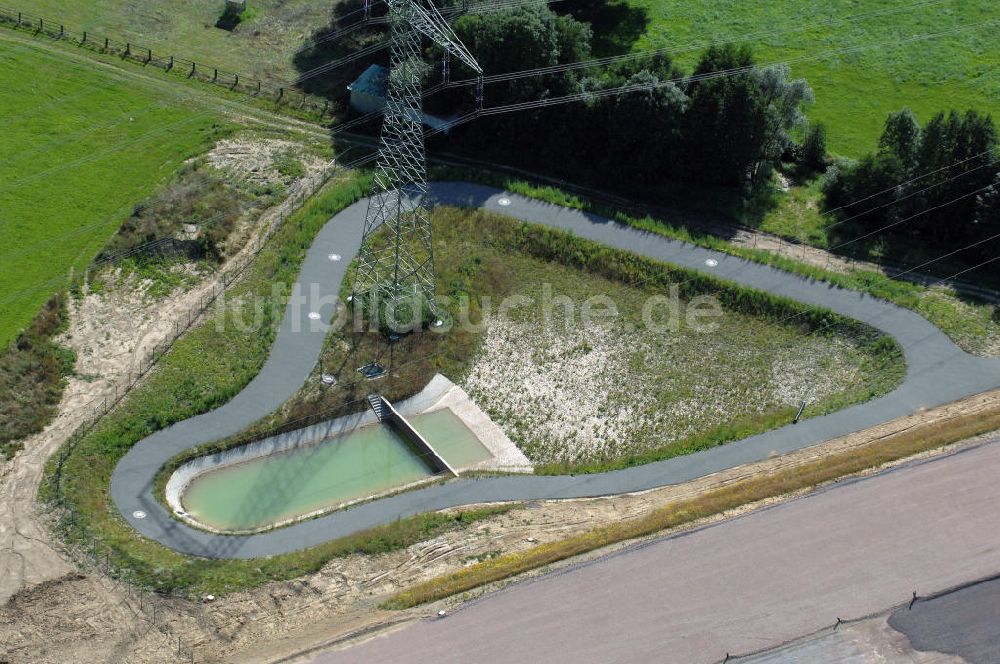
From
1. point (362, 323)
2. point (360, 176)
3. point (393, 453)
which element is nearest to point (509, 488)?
point (393, 453)

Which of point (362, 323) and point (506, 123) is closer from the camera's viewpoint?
point (362, 323)

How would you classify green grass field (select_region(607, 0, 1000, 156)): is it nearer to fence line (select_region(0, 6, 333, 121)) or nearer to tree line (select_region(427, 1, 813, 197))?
tree line (select_region(427, 1, 813, 197))

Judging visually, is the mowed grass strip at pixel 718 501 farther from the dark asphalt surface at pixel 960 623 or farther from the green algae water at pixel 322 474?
the green algae water at pixel 322 474

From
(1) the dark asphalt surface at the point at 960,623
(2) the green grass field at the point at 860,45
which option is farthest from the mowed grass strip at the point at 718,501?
(2) the green grass field at the point at 860,45

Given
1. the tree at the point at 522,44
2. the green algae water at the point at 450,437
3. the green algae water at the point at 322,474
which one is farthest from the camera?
the tree at the point at 522,44

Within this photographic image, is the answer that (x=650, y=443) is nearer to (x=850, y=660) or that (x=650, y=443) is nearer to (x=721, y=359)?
(x=721, y=359)

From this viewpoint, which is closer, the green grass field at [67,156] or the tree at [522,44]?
the green grass field at [67,156]

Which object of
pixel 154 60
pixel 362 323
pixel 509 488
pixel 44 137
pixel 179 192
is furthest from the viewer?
pixel 154 60

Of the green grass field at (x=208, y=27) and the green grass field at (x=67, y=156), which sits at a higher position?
the green grass field at (x=208, y=27)
